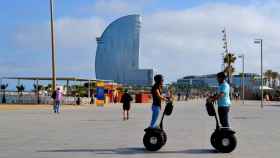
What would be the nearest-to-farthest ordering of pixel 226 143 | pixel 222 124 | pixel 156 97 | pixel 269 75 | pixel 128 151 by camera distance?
pixel 226 143 → pixel 128 151 → pixel 222 124 → pixel 156 97 → pixel 269 75

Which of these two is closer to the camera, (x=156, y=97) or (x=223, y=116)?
(x=223, y=116)

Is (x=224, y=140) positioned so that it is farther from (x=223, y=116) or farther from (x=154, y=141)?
(x=154, y=141)

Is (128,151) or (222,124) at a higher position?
(222,124)

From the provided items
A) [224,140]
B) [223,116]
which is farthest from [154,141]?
[223,116]

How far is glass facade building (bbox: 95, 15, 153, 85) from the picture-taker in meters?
126

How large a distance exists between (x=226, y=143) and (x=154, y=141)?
5.44 ft

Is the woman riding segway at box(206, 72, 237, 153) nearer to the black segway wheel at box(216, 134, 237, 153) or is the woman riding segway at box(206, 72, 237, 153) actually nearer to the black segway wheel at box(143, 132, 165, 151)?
the black segway wheel at box(216, 134, 237, 153)

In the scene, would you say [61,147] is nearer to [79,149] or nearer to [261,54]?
[79,149]

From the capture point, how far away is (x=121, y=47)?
5059 inches

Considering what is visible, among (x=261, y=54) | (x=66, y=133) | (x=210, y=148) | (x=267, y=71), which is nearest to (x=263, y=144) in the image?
(x=210, y=148)

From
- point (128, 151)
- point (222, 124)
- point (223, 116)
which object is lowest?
point (128, 151)

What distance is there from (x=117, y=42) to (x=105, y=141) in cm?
11357

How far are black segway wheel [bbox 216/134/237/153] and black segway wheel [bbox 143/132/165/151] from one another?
51.7 inches

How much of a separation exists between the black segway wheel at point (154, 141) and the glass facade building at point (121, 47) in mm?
111063
